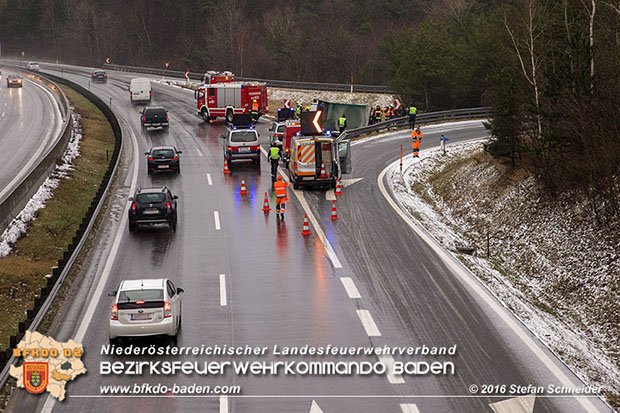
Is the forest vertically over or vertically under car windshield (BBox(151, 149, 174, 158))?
over

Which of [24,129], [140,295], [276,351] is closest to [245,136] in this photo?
[24,129]

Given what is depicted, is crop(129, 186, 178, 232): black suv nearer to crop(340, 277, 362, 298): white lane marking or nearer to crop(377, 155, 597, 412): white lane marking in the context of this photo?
crop(340, 277, 362, 298): white lane marking

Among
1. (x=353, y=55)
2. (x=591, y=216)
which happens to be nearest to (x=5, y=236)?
(x=591, y=216)

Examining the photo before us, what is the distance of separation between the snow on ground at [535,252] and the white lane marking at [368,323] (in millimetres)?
3666

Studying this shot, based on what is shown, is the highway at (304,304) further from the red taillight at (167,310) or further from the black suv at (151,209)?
the red taillight at (167,310)

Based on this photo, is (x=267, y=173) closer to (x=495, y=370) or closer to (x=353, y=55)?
(x=495, y=370)

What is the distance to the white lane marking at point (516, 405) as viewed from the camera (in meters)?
13.9

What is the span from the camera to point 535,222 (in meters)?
28.2

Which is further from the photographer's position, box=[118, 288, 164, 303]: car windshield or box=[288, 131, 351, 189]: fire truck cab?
box=[288, 131, 351, 189]: fire truck cab

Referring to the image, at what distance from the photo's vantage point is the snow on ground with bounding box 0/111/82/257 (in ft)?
88.8

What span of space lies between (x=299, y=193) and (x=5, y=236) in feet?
39.6

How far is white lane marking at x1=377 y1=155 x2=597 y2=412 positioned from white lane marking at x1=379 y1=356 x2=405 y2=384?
10.3 feet

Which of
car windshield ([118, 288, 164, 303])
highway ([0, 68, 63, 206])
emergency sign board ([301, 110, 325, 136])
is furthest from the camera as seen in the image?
highway ([0, 68, 63, 206])

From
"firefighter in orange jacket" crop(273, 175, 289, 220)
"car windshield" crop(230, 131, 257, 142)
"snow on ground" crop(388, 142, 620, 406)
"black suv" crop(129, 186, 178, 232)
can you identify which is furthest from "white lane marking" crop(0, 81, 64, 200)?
"snow on ground" crop(388, 142, 620, 406)
